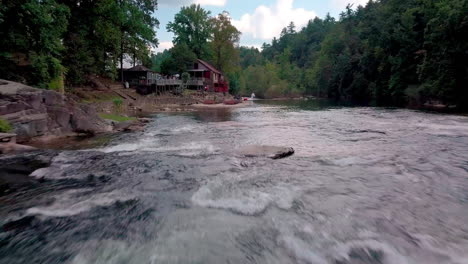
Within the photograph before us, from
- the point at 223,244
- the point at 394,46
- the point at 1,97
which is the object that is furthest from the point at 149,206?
the point at 394,46

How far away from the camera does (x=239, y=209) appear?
5531 millimetres

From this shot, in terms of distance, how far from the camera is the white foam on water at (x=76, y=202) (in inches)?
Result: 209

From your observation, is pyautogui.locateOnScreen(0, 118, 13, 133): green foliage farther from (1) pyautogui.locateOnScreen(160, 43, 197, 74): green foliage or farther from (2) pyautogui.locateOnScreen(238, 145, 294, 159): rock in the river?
(1) pyautogui.locateOnScreen(160, 43, 197, 74): green foliage

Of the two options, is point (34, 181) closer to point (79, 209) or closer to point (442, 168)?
point (79, 209)

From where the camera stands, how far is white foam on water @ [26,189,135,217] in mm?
5320

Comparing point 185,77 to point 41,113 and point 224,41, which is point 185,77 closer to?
point 224,41

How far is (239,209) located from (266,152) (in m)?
4.62

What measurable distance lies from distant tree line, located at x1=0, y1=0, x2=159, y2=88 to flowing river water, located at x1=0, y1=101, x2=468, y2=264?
36.5 feet

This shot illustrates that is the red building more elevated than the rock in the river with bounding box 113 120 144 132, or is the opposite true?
the red building

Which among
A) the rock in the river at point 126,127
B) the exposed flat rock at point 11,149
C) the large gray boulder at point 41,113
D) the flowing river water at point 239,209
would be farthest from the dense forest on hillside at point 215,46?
the flowing river water at point 239,209

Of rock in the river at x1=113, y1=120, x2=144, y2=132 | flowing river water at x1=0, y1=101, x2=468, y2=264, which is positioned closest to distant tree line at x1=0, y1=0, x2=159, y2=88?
rock in the river at x1=113, y1=120, x2=144, y2=132

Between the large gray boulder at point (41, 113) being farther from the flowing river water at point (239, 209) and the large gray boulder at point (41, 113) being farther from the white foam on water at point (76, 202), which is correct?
the white foam on water at point (76, 202)

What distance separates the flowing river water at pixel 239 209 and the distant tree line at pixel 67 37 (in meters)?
11.1

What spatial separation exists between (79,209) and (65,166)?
3.55 meters
